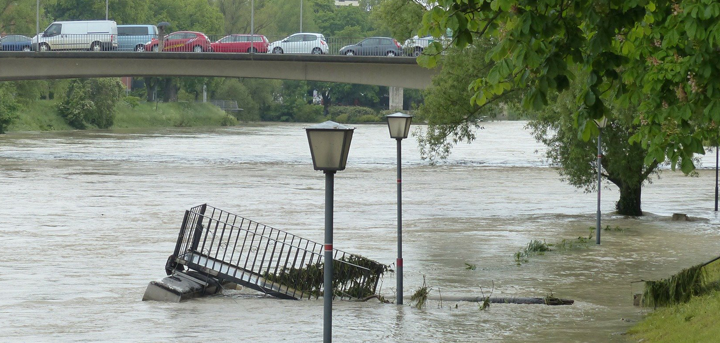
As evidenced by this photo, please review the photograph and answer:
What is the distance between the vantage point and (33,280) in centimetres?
1861

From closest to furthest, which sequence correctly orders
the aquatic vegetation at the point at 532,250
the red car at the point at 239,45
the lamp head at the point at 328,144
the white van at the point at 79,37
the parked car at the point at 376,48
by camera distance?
the lamp head at the point at 328,144
the aquatic vegetation at the point at 532,250
the parked car at the point at 376,48
the red car at the point at 239,45
the white van at the point at 79,37

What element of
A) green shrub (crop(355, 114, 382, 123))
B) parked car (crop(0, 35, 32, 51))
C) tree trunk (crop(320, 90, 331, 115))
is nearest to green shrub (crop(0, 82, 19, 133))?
parked car (crop(0, 35, 32, 51))

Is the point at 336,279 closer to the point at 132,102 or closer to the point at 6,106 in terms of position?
the point at 6,106

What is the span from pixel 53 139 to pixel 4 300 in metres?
61.3

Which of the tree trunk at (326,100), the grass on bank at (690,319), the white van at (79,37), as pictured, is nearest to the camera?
the grass on bank at (690,319)

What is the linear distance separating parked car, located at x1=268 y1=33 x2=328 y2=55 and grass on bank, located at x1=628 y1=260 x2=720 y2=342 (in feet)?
153

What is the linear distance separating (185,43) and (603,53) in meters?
53.7

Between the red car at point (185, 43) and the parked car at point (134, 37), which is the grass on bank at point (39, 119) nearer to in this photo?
the parked car at point (134, 37)

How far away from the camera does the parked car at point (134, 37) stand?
64.4 metres

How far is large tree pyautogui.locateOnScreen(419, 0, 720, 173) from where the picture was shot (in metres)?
8.07

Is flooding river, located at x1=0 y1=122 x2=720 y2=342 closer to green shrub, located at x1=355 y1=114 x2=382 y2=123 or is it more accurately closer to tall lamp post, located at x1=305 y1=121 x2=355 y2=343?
tall lamp post, located at x1=305 y1=121 x2=355 y2=343

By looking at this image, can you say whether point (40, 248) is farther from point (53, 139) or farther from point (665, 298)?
point (53, 139)

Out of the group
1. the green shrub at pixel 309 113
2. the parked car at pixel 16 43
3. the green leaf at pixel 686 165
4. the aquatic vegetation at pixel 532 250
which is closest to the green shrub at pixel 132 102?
the green shrub at pixel 309 113

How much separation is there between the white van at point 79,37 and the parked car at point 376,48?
14238 millimetres
